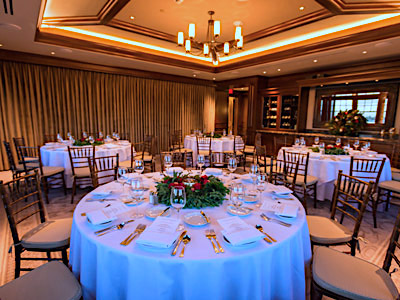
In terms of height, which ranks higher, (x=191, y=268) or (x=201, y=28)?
(x=201, y=28)

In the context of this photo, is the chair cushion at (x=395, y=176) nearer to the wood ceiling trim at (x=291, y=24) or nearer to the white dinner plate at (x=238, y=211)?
the wood ceiling trim at (x=291, y=24)

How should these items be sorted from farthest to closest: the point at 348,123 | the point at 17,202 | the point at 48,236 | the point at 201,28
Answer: the point at 348,123 < the point at 201,28 < the point at 17,202 < the point at 48,236

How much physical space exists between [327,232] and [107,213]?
5.87 feet

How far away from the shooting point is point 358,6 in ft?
11.5

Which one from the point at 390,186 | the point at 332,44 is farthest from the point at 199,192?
the point at 332,44

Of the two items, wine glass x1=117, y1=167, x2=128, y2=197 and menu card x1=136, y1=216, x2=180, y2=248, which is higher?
wine glass x1=117, y1=167, x2=128, y2=197

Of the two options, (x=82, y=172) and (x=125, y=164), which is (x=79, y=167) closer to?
(x=82, y=172)

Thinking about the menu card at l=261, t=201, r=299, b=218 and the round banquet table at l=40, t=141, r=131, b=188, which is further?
the round banquet table at l=40, t=141, r=131, b=188

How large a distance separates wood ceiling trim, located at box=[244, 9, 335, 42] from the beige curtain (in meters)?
4.21

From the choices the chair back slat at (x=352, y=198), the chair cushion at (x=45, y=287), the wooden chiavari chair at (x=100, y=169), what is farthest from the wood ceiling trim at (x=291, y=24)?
the chair cushion at (x=45, y=287)

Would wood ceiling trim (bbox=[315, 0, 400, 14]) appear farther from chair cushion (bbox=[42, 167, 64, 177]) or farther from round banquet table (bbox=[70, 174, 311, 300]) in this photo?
chair cushion (bbox=[42, 167, 64, 177])

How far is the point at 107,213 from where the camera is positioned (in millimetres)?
1492

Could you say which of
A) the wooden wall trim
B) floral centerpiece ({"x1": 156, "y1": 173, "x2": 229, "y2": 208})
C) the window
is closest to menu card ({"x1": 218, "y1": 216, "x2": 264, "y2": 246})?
floral centerpiece ({"x1": 156, "y1": 173, "x2": 229, "y2": 208})

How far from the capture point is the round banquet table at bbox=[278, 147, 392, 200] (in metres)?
3.63
